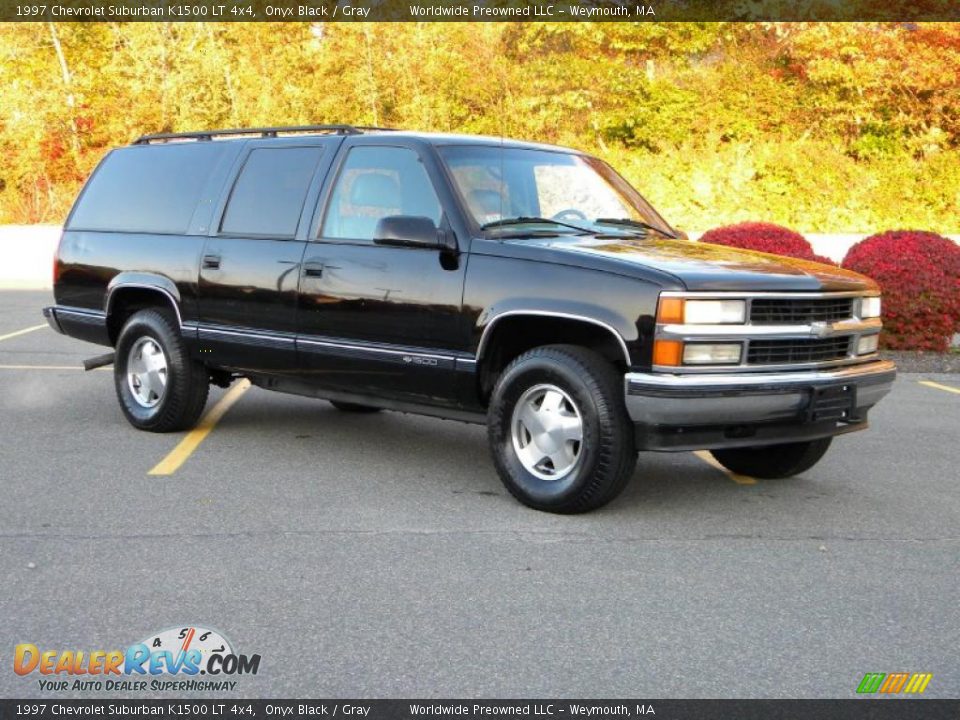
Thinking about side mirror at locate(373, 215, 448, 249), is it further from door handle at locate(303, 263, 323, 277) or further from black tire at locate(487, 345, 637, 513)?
black tire at locate(487, 345, 637, 513)

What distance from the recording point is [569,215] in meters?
6.84

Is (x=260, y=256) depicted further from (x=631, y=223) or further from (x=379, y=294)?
(x=631, y=223)

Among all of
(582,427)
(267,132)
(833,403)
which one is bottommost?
(582,427)

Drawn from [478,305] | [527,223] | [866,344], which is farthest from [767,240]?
[478,305]

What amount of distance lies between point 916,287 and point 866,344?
667 centimetres

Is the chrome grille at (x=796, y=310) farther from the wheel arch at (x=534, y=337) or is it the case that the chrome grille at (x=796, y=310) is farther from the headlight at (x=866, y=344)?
the wheel arch at (x=534, y=337)

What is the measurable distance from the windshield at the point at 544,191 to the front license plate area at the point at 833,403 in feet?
5.24

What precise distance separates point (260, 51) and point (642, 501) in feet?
106

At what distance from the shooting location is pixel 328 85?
108 ft

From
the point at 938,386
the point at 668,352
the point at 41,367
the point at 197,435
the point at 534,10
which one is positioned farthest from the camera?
the point at 534,10

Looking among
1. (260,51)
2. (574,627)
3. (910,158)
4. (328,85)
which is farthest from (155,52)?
(574,627)

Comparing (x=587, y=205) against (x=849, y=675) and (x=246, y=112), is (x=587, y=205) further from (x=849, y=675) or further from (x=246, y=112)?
(x=246, y=112)

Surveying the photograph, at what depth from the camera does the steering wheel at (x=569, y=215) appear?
6782 mm

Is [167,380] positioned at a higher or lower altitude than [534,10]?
lower
